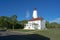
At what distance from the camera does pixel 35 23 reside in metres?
59.7

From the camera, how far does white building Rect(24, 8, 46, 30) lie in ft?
190

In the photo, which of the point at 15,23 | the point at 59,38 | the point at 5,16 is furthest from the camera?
the point at 5,16

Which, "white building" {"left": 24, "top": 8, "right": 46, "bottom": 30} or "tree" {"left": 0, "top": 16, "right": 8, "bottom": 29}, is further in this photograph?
"white building" {"left": 24, "top": 8, "right": 46, "bottom": 30}

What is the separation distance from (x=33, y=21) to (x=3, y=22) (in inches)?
553

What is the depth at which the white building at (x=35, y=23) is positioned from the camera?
2281 inches

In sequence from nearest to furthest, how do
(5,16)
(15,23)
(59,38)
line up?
(59,38)
(15,23)
(5,16)

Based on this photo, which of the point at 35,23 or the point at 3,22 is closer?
the point at 3,22

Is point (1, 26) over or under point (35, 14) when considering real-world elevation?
under

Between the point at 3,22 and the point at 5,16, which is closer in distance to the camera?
the point at 3,22

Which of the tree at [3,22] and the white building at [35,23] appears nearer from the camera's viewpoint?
the tree at [3,22]

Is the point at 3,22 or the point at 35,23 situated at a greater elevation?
the point at 3,22

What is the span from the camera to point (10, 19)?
56062mm

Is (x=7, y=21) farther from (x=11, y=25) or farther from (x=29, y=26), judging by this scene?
(x=29, y=26)

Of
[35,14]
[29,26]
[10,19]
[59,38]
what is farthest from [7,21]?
[59,38]
